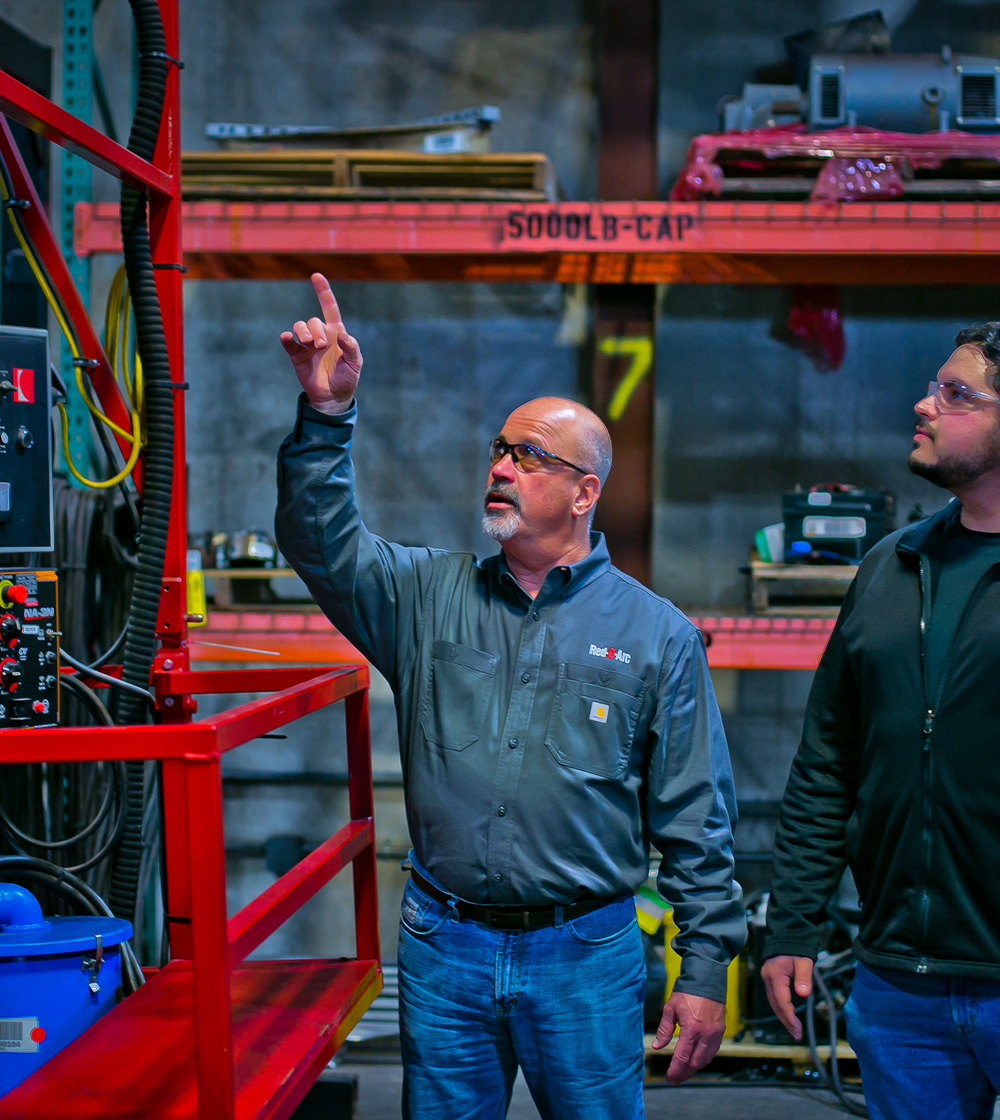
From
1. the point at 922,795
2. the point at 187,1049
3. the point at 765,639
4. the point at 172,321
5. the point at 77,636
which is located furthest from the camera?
the point at 765,639

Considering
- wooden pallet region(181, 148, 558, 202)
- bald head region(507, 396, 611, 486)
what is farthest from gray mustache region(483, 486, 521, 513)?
wooden pallet region(181, 148, 558, 202)

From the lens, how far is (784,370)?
5.39 m

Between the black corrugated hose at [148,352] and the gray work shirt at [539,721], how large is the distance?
544 millimetres

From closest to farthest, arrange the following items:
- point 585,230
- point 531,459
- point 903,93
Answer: point 531,459
point 585,230
point 903,93

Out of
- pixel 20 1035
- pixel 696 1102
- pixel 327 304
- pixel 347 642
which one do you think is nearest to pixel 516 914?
pixel 20 1035

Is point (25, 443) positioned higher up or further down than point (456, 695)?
higher up

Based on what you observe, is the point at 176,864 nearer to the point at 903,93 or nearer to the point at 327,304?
the point at 327,304

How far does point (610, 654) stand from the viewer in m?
2.30

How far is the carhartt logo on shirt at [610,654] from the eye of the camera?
230 cm

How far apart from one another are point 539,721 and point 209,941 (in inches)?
36.4

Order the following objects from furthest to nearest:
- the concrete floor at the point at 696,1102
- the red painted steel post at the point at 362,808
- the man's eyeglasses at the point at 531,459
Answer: the concrete floor at the point at 696,1102, the red painted steel post at the point at 362,808, the man's eyeglasses at the point at 531,459

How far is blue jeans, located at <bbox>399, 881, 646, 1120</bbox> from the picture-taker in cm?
214

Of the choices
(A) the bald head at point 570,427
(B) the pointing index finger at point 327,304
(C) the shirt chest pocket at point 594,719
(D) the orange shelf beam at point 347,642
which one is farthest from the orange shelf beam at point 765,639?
(B) the pointing index finger at point 327,304

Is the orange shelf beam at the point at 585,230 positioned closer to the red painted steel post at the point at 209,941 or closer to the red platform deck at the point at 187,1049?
→ the red platform deck at the point at 187,1049
